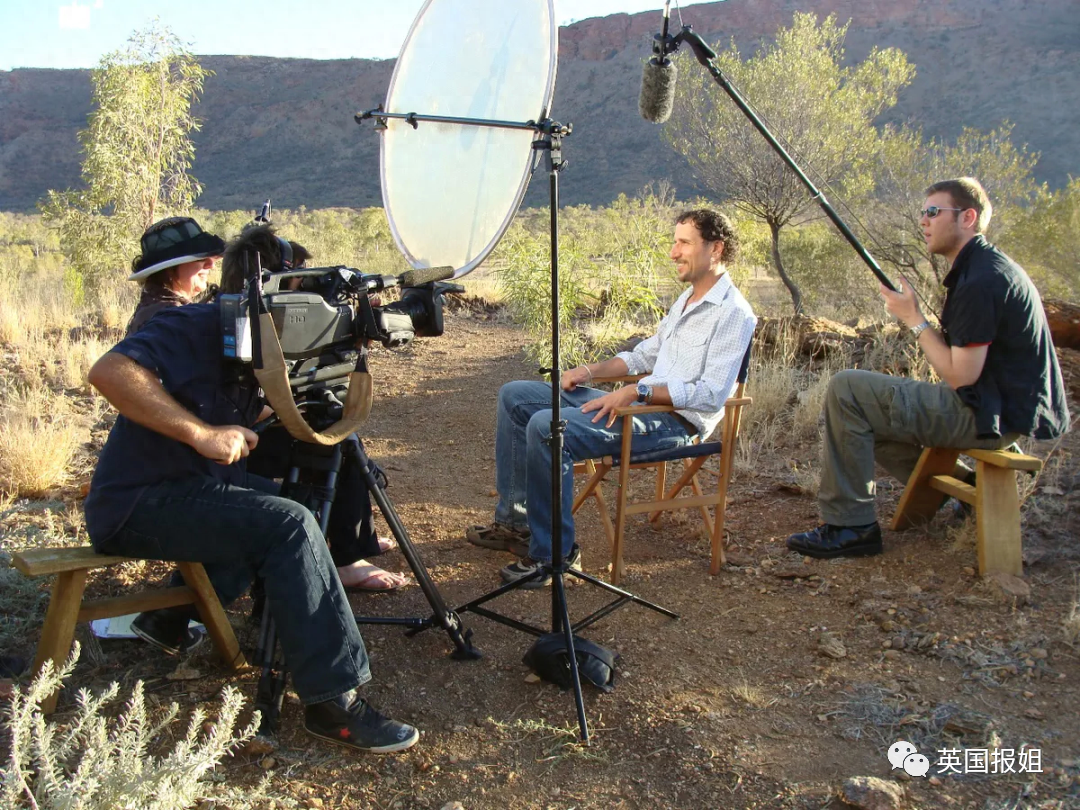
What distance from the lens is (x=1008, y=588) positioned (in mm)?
3021

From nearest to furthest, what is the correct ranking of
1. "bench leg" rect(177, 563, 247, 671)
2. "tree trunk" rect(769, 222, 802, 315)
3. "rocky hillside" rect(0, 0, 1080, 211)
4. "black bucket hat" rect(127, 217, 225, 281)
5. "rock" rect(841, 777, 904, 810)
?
1. "rock" rect(841, 777, 904, 810)
2. "bench leg" rect(177, 563, 247, 671)
3. "black bucket hat" rect(127, 217, 225, 281)
4. "tree trunk" rect(769, 222, 802, 315)
5. "rocky hillside" rect(0, 0, 1080, 211)

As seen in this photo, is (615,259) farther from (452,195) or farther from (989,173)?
(989,173)

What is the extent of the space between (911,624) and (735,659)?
2.13 feet

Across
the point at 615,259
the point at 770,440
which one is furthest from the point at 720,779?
the point at 615,259

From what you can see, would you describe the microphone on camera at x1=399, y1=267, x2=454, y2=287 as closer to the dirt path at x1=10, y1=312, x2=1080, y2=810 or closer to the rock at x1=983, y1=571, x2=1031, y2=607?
the dirt path at x1=10, y1=312, x2=1080, y2=810

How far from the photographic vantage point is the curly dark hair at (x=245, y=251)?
2.30 metres

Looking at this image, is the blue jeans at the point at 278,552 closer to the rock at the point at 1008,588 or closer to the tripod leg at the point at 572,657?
the tripod leg at the point at 572,657

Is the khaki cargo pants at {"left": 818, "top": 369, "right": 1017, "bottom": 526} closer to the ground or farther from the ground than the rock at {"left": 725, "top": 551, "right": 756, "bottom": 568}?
farther from the ground

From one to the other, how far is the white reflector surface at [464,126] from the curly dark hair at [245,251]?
0.44 metres

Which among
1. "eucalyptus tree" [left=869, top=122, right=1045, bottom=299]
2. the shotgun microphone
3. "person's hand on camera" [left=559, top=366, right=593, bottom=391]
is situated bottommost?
"person's hand on camera" [left=559, top=366, right=593, bottom=391]

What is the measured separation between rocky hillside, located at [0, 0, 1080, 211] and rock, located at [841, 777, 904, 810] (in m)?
29.4

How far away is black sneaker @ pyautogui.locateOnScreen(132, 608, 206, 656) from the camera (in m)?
2.65

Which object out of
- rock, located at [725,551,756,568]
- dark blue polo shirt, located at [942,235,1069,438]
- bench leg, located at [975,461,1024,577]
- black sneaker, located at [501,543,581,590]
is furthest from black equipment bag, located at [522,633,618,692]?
dark blue polo shirt, located at [942,235,1069,438]

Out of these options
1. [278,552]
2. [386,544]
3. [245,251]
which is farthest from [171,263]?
[386,544]
